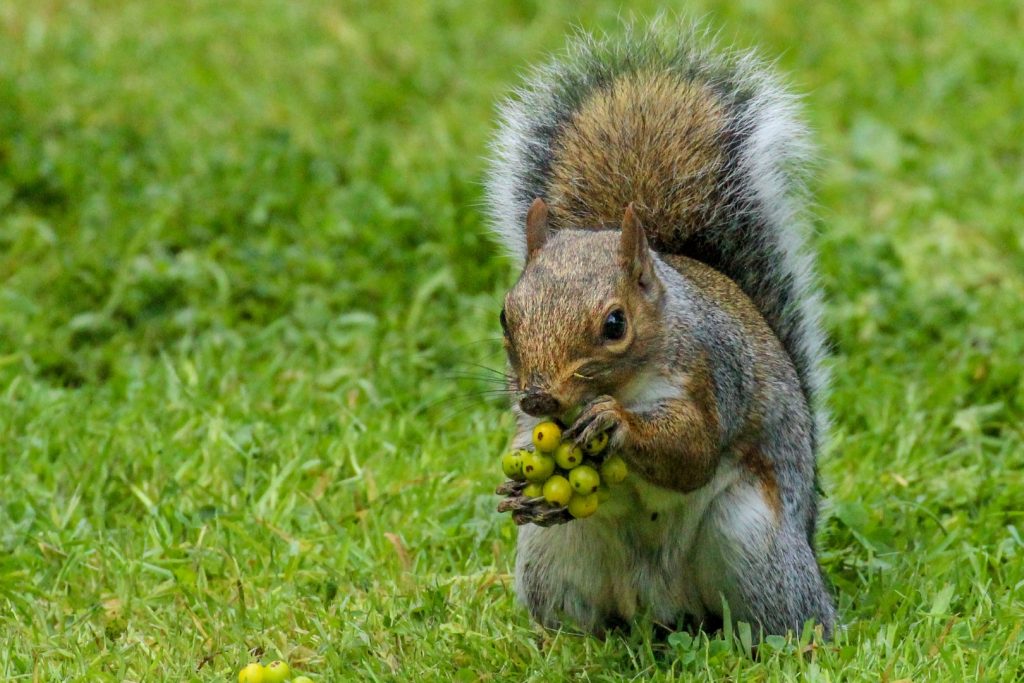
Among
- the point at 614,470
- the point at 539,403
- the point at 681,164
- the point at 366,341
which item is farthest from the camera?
the point at 366,341

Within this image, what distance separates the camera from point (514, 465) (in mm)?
2572

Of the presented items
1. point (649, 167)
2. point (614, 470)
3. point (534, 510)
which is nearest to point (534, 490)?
point (534, 510)

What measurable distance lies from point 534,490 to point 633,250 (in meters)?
0.44

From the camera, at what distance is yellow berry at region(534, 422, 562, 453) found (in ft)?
8.21

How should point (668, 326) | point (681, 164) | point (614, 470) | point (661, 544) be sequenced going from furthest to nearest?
point (681, 164) → point (661, 544) → point (668, 326) → point (614, 470)

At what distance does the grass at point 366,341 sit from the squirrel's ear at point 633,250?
68 centimetres

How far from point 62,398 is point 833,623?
1.96 metres

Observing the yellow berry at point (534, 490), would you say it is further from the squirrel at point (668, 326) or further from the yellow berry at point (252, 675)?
the yellow berry at point (252, 675)

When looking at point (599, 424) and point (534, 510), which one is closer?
point (599, 424)

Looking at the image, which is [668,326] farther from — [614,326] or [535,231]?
[535,231]

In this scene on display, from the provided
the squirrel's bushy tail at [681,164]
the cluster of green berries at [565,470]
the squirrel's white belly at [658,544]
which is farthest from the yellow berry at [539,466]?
the squirrel's bushy tail at [681,164]

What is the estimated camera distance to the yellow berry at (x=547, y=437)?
2504 millimetres

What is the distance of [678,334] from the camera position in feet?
8.76

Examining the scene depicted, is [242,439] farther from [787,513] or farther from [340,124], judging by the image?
[340,124]
